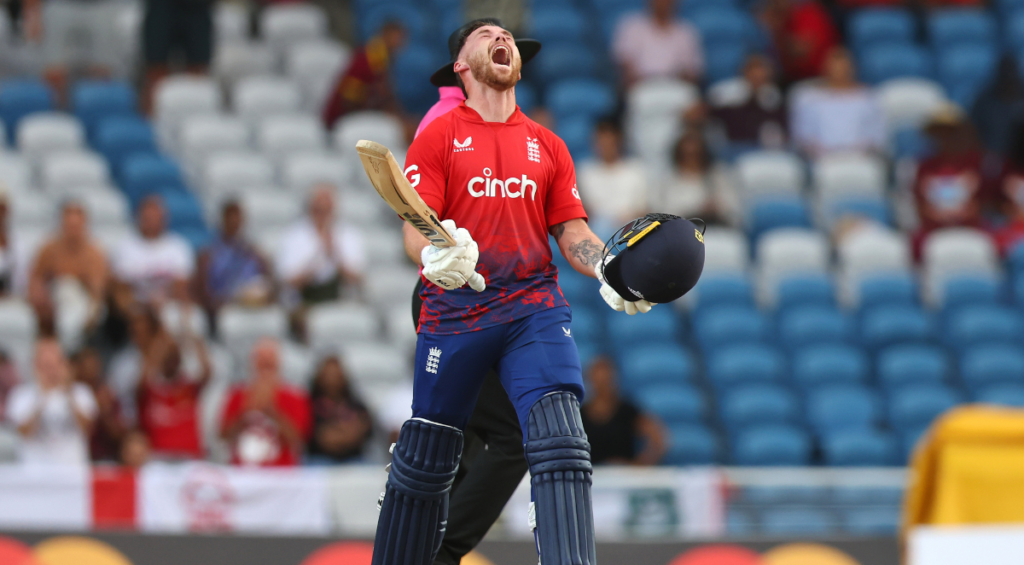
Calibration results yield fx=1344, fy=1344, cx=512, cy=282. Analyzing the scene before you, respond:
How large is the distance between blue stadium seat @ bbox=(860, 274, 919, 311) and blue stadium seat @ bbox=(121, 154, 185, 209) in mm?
5787

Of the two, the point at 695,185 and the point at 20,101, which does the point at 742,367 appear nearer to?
the point at 695,185

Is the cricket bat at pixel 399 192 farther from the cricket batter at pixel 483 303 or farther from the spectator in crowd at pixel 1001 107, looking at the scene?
the spectator in crowd at pixel 1001 107

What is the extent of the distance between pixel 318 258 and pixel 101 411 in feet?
6.84

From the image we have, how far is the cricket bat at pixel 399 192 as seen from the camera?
4090 millimetres

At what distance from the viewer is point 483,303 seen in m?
4.56

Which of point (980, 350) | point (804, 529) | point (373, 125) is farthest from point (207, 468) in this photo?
point (980, 350)

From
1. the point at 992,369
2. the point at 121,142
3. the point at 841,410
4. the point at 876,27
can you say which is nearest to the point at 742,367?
the point at 841,410

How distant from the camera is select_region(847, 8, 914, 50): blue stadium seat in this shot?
13570 mm

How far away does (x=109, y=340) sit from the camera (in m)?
9.77

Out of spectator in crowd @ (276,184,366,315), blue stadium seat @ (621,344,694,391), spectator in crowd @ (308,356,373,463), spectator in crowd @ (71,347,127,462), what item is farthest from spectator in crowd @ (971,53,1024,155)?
spectator in crowd @ (71,347,127,462)

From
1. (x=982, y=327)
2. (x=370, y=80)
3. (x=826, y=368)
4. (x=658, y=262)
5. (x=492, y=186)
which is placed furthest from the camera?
(x=370, y=80)

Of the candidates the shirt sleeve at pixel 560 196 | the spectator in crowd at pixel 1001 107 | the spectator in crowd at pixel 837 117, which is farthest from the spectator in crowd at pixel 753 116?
the shirt sleeve at pixel 560 196

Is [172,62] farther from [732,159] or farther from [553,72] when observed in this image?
[732,159]

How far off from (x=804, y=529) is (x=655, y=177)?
13.8 feet
